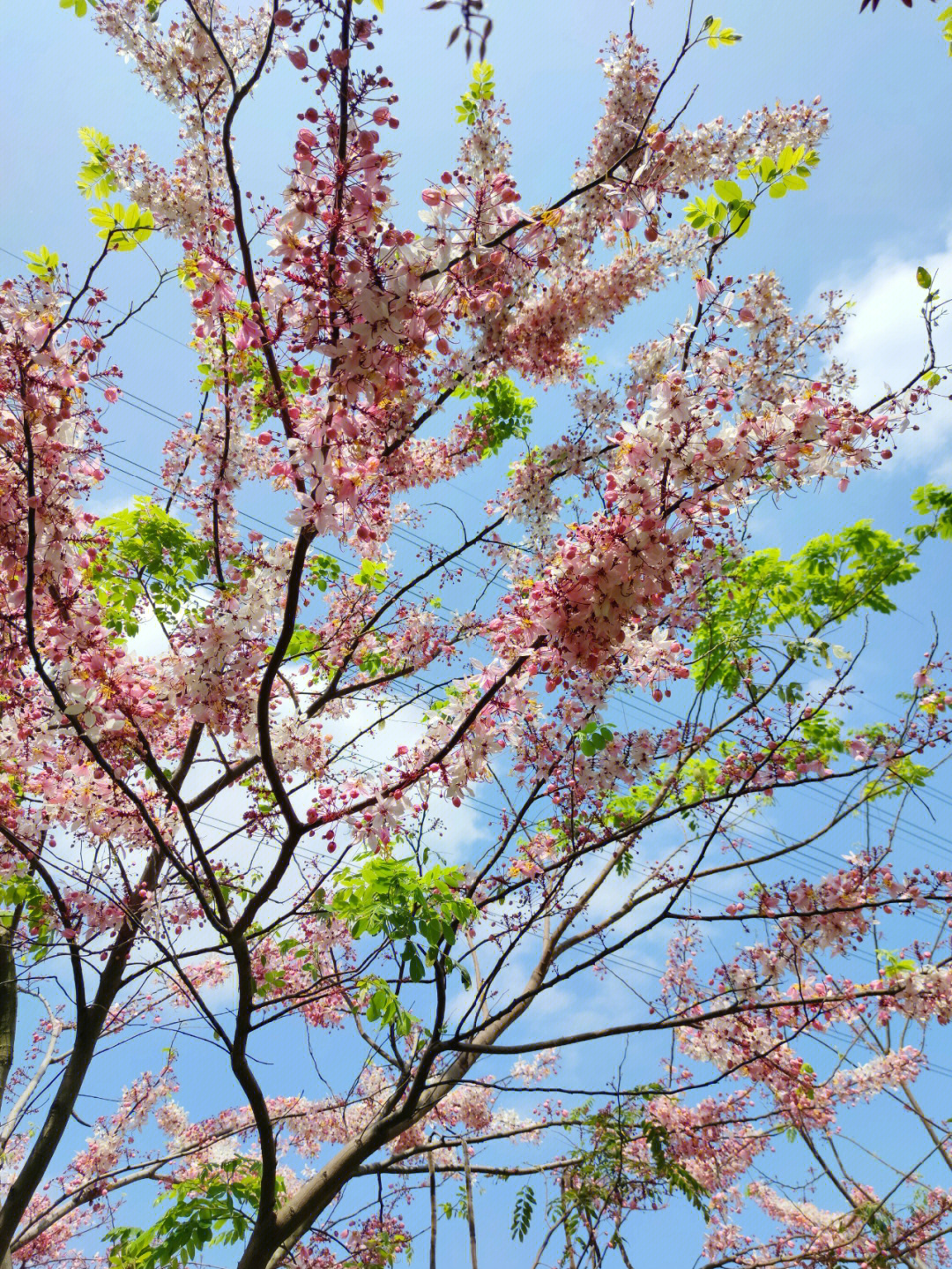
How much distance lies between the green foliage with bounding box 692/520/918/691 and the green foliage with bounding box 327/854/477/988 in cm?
226

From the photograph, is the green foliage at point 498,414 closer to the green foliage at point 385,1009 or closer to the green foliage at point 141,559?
the green foliage at point 141,559

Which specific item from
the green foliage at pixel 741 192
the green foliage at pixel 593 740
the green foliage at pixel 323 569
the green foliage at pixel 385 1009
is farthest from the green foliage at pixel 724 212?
the green foliage at pixel 323 569

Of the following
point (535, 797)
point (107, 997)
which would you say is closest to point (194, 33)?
point (535, 797)

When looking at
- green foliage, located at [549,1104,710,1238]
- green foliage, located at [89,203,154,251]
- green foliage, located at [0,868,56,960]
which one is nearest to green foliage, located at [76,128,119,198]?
green foliage, located at [89,203,154,251]

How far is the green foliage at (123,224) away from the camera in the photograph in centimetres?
329

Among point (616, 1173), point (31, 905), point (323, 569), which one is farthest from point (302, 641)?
point (616, 1173)

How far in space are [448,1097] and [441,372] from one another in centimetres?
704

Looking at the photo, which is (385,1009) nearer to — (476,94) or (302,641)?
(302,641)

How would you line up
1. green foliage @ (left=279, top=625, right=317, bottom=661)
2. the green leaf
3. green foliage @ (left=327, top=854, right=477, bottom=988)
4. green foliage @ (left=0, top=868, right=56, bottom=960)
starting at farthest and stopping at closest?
green foliage @ (left=279, top=625, right=317, bottom=661) < green foliage @ (left=0, top=868, right=56, bottom=960) < green foliage @ (left=327, top=854, right=477, bottom=988) < the green leaf

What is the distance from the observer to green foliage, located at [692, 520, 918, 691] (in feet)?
15.9

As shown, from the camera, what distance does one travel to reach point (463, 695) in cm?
294

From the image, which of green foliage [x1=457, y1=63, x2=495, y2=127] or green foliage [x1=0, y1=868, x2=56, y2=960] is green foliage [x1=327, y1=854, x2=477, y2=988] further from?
green foliage [x1=457, y1=63, x2=495, y2=127]

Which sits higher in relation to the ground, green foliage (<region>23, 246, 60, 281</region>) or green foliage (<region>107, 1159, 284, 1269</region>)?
green foliage (<region>23, 246, 60, 281</region>)

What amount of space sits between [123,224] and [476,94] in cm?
256
